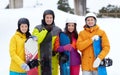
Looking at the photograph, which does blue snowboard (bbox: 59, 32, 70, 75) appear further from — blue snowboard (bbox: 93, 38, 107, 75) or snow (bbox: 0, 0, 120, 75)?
snow (bbox: 0, 0, 120, 75)

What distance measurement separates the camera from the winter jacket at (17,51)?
313 inches

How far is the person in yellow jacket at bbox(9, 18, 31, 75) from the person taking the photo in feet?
26.0

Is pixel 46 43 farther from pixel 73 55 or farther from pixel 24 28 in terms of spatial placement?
pixel 73 55

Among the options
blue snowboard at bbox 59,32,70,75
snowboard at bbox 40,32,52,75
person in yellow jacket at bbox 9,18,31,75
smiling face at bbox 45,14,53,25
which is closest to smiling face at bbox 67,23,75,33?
blue snowboard at bbox 59,32,70,75

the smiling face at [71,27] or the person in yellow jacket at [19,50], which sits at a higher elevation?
the smiling face at [71,27]

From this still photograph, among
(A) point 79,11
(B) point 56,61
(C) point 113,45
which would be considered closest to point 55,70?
(B) point 56,61

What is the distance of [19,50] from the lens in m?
8.03

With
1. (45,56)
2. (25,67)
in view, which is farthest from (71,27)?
(25,67)

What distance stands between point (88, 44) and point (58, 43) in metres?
0.59

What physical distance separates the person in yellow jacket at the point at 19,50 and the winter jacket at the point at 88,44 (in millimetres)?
1042

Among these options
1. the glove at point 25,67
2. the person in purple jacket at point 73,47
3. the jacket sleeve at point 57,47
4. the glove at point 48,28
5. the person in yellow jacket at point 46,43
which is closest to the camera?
the glove at point 25,67

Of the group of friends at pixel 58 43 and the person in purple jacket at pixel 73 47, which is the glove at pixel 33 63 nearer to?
the group of friends at pixel 58 43

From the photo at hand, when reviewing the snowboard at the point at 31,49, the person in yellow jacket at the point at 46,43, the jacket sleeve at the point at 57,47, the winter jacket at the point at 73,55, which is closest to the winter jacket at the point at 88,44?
the winter jacket at the point at 73,55

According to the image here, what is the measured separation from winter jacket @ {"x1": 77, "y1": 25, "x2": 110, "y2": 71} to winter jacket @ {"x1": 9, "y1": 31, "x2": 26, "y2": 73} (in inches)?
42.8
